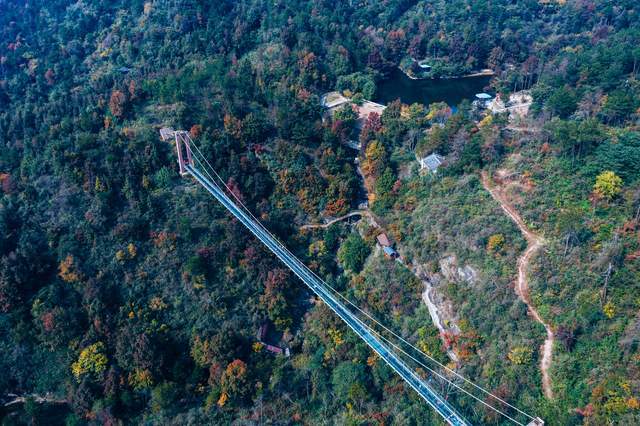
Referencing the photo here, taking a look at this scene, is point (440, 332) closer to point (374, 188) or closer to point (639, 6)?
point (374, 188)

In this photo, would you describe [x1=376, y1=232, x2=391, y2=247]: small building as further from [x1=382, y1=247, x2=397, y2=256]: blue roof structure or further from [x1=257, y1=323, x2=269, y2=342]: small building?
[x1=257, y1=323, x2=269, y2=342]: small building

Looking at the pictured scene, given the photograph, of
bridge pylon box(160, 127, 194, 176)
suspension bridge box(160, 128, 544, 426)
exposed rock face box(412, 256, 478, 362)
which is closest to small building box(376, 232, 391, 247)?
exposed rock face box(412, 256, 478, 362)

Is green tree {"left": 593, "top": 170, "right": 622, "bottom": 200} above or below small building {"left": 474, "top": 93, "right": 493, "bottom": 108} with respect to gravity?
above

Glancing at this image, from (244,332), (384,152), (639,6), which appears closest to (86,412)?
(244,332)

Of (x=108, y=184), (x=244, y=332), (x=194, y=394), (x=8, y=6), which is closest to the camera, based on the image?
(x=194, y=394)

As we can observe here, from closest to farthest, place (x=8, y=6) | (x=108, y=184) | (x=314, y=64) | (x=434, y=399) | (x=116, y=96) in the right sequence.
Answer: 1. (x=434, y=399)
2. (x=108, y=184)
3. (x=116, y=96)
4. (x=314, y=64)
5. (x=8, y=6)

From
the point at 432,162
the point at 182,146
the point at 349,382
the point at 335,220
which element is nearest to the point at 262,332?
the point at 349,382
